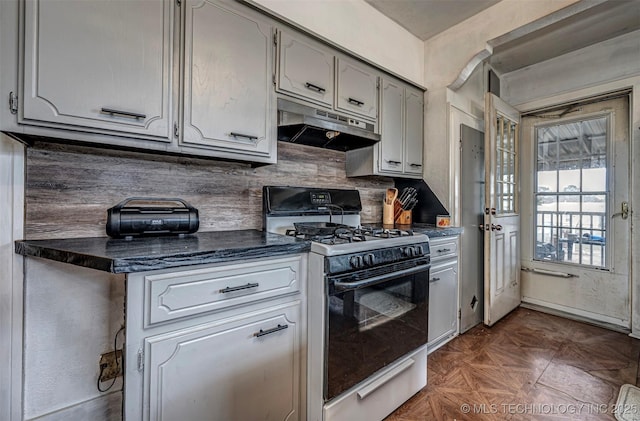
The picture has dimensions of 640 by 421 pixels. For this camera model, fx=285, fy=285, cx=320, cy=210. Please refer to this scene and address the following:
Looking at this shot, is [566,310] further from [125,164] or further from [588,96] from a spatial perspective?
[125,164]

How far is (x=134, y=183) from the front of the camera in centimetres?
141

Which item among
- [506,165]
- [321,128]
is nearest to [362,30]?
[321,128]

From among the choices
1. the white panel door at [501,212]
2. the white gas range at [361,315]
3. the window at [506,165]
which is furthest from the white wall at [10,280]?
the window at [506,165]

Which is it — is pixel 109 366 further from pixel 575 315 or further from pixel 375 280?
pixel 575 315

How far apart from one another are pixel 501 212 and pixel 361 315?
2076 mm

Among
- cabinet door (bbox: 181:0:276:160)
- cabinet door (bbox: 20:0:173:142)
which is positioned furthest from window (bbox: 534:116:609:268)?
cabinet door (bbox: 20:0:173:142)

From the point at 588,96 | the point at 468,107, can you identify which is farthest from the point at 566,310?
the point at 468,107

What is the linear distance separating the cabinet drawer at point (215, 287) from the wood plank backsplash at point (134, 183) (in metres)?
Answer: 0.63

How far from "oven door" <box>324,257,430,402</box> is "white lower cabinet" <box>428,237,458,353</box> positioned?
358 mm

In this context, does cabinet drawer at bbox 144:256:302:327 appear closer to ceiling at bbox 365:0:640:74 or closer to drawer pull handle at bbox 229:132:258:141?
drawer pull handle at bbox 229:132:258:141

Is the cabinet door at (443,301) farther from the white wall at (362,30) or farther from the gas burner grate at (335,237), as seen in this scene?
the white wall at (362,30)

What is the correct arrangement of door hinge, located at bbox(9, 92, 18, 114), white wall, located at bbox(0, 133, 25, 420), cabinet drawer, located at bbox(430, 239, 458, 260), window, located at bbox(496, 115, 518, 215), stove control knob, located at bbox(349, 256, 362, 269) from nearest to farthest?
1. door hinge, located at bbox(9, 92, 18, 114)
2. white wall, located at bbox(0, 133, 25, 420)
3. stove control knob, located at bbox(349, 256, 362, 269)
4. cabinet drawer, located at bbox(430, 239, 458, 260)
5. window, located at bbox(496, 115, 518, 215)

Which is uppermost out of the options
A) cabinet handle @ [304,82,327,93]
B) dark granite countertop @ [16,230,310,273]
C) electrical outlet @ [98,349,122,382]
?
cabinet handle @ [304,82,327,93]

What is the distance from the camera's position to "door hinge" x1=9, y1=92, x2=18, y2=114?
96cm
